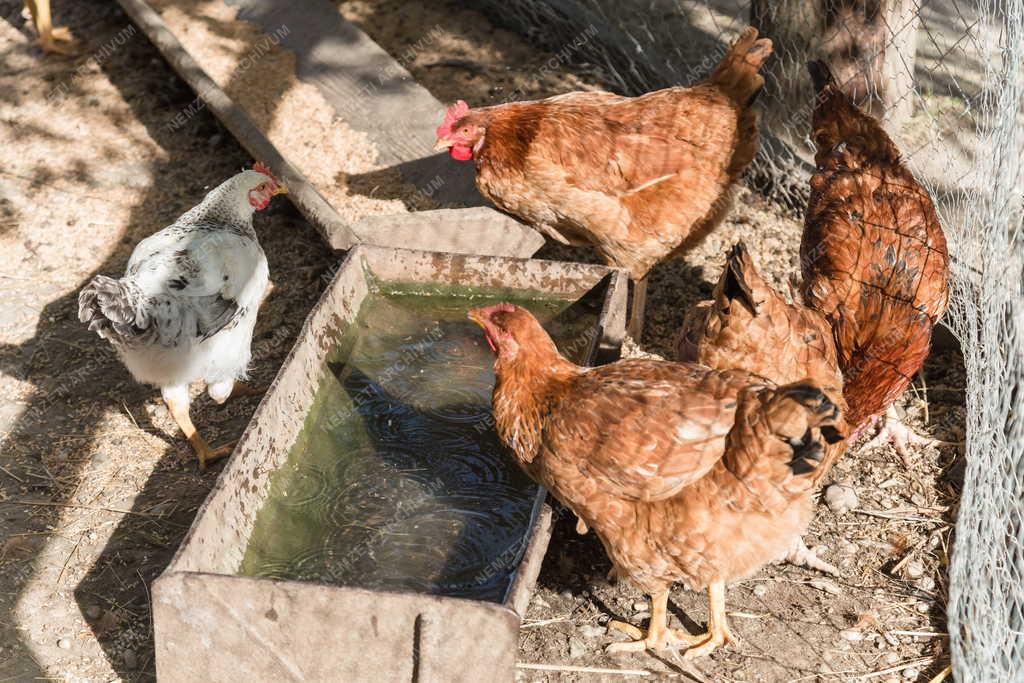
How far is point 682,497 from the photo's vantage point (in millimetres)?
2947

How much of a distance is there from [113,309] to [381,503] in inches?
45.4

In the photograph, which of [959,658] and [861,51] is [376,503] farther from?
[861,51]

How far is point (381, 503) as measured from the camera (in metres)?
3.53

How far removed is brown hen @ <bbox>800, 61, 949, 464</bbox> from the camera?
10.8 ft

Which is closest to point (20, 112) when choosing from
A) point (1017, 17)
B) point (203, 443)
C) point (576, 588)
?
point (203, 443)

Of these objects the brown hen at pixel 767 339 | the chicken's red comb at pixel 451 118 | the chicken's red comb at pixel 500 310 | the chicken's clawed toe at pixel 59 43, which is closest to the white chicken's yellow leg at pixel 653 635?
the brown hen at pixel 767 339

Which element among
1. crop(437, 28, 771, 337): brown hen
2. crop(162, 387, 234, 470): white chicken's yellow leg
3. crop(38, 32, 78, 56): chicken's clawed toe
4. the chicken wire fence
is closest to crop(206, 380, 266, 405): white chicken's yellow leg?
crop(162, 387, 234, 470): white chicken's yellow leg

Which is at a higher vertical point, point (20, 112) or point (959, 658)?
point (959, 658)

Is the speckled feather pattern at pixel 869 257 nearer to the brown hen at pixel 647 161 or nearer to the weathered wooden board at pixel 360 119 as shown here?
the brown hen at pixel 647 161

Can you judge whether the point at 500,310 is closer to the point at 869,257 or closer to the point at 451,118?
the point at 869,257

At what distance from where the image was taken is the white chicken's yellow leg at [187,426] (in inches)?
158

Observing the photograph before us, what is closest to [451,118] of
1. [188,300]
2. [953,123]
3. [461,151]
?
[461,151]

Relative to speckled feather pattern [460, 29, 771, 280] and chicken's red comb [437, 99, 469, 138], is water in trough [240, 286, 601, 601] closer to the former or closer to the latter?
speckled feather pattern [460, 29, 771, 280]

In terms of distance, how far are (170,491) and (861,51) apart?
3972 mm
